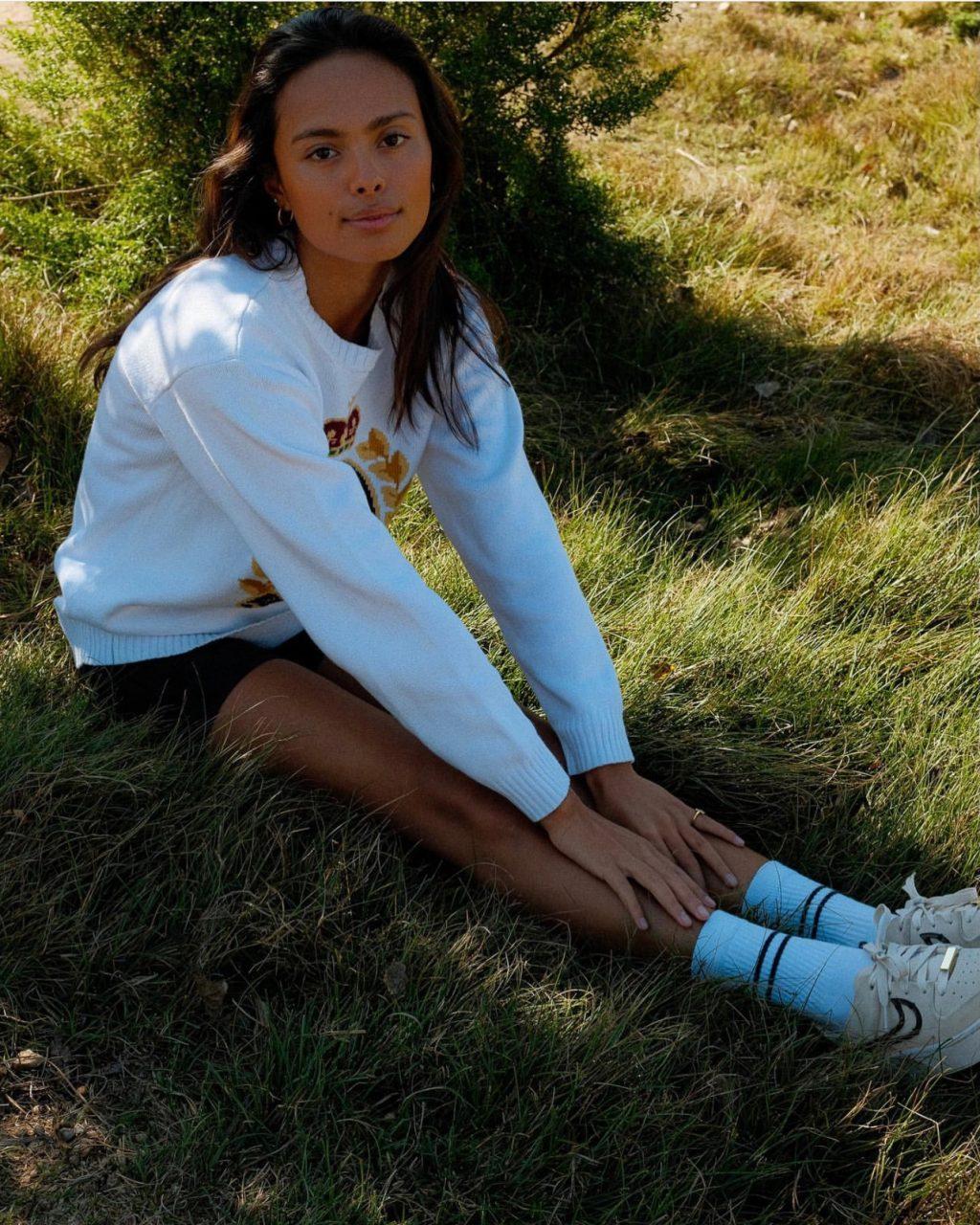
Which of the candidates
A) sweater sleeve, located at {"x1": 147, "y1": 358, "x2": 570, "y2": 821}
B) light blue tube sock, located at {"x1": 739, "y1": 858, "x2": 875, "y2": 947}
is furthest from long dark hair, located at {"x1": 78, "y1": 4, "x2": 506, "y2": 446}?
light blue tube sock, located at {"x1": 739, "y1": 858, "x2": 875, "y2": 947}

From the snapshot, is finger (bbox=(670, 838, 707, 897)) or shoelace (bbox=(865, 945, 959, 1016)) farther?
finger (bbox=(670, 838, 707, 897))

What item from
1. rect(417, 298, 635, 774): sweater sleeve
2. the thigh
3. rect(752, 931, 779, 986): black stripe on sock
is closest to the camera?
rect(752, 931, 779, 986): black stripe on sock

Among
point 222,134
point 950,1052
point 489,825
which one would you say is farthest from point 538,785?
point 222,134

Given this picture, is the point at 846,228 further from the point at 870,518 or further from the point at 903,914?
the point at 903,914

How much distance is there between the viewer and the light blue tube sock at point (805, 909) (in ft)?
8.38

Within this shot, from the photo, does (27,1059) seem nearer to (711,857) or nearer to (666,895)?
(666,895)

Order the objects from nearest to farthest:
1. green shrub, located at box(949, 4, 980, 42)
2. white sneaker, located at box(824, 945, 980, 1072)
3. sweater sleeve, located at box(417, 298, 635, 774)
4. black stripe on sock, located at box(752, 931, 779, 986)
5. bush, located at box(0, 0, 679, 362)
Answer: white sneaker, located at box(824, 945, 980, 1072) → black stripe on sock, located at box(752, 931, 779, 986) → sweater sleeve, located at box(417, 298, 635, 774) → bush, located at box(0, 0, 679, 362) → green shrub, located at box(949, 4, 980, 42)

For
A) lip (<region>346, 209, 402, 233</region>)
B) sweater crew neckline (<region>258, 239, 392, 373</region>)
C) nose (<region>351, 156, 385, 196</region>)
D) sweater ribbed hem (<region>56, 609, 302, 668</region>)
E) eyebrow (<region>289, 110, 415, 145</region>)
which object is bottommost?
sweater ribbed hem (<region>56, 609, 302, 668</region>)

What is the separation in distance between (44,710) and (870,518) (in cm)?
227

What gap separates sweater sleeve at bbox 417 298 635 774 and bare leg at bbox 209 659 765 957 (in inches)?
11.6

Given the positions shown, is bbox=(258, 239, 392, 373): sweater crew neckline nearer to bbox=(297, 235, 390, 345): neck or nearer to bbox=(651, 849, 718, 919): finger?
bbox=(297, 235, 390, 345): neck

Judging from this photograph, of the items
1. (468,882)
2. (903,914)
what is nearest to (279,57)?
(468,882)

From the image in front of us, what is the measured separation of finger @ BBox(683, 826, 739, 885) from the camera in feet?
8.52

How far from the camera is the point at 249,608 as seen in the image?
2.69 m
